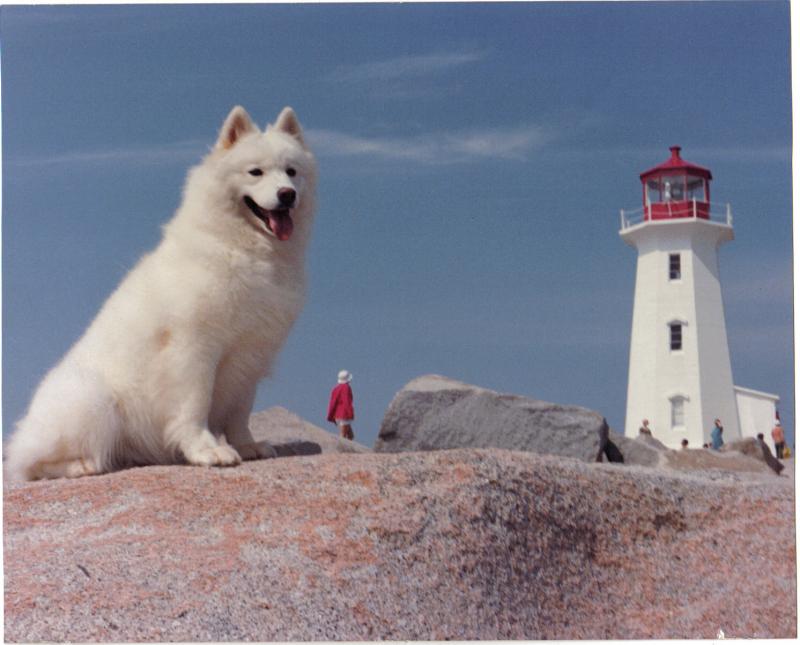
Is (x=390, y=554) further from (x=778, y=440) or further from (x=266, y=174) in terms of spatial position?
(x=778, y=440)

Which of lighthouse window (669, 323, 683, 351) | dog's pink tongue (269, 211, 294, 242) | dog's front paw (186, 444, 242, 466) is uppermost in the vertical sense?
lighthouse window (669, 323, 683, 351)

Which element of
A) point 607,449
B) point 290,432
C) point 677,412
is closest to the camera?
point 607,449

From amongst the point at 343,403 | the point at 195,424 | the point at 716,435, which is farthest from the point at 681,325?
the point at 195,424

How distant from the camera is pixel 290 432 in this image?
11.9 meters

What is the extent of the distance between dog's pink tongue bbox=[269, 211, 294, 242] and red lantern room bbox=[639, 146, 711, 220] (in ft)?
62.7

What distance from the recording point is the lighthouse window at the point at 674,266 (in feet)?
80.2

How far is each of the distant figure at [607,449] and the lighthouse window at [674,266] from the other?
1367cm

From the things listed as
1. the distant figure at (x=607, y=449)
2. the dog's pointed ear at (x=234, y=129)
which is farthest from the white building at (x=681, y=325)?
the dog's pointed ear at (x=234, y=129)

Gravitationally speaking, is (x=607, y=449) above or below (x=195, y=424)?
above

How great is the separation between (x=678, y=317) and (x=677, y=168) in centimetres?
360

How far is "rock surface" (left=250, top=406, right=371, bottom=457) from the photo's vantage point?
35.2 feet

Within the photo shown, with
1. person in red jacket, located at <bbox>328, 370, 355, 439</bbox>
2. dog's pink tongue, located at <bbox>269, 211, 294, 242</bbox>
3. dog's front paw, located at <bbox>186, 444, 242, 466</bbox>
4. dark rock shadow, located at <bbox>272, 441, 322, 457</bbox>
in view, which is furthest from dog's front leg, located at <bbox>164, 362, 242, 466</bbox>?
person in red jacket, located at <bbox>328, 370, 355, 439</bbox>

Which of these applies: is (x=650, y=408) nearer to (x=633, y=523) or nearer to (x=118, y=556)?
(x=633, y=523)

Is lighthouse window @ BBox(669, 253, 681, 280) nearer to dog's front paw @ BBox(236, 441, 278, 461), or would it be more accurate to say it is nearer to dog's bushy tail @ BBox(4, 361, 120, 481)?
dog's front paw @ BBox(236, 441, 278, 461)
